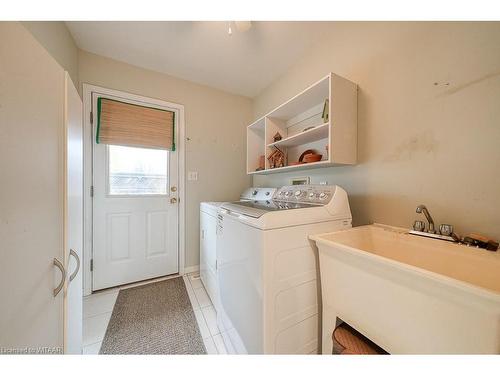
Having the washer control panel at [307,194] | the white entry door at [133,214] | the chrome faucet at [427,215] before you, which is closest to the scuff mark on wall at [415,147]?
the chrome faucet at [427,215]

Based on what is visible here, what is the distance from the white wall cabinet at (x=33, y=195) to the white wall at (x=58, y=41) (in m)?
0.80

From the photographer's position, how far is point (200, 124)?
237 cm

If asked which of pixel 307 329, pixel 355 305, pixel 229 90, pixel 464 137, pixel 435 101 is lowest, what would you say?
pixel 307 329

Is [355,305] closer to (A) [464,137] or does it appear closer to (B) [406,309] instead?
(B) [406,309]

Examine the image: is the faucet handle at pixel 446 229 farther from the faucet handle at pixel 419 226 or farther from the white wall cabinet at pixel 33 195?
the white wall cabinet at pixel 33 195

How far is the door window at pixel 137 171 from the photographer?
1978mm

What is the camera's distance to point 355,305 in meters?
0.82

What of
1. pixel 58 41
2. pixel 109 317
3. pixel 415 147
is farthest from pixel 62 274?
pixel 415 147

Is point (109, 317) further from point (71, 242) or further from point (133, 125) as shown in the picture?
point (133, 125)

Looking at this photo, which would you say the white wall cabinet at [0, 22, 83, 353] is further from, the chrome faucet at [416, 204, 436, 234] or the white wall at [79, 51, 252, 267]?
the chrome faucet at [416, 204, 436, 234]

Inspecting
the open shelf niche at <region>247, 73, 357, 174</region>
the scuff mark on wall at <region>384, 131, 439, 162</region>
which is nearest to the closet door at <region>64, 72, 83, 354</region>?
the open shelf niche at <region>247, 73, 357, 174</region>

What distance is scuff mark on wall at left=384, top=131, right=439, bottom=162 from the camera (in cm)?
103
